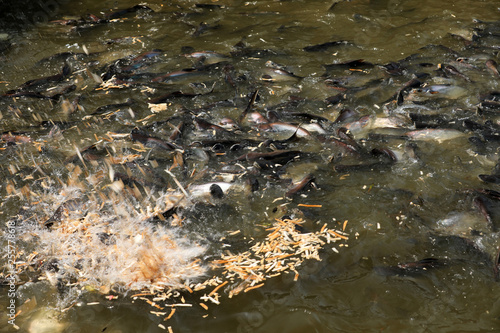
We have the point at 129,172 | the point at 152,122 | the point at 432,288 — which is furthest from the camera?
the point at 152,122

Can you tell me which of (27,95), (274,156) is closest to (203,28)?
(27,95)

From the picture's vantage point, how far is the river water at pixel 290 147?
346 centimetres

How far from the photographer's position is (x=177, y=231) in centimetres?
412

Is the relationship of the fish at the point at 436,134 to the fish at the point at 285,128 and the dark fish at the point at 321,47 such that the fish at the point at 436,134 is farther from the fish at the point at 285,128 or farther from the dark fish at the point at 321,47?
the dark fish at the point at 321,47

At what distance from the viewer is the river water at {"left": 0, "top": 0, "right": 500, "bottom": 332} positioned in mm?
3459

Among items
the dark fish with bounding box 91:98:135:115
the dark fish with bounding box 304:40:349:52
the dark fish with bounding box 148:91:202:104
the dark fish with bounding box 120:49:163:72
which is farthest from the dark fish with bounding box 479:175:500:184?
the dark fish with bounding box 120:49:163:72

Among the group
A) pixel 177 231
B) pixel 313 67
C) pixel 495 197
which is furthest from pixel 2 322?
pixel 313 67

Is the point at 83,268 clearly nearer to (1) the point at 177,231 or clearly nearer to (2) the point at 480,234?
(1) the point at 177,231

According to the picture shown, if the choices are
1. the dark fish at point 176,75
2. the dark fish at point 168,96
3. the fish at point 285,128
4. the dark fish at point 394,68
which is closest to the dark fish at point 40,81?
the dark fish at point 176,75

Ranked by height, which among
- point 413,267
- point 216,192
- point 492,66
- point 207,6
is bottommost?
point 413,267

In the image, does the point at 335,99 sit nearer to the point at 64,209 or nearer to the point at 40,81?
the point at 64,209

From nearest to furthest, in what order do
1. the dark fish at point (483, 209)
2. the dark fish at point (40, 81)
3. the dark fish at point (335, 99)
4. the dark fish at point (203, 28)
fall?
the dark fish at point (483, 209)
the dark fish at point (335, 99)
the dark fish at point (40, 81)
the dark fish at point (203, 28)

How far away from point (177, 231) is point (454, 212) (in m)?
2.49

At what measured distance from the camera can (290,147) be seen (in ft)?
16.9
